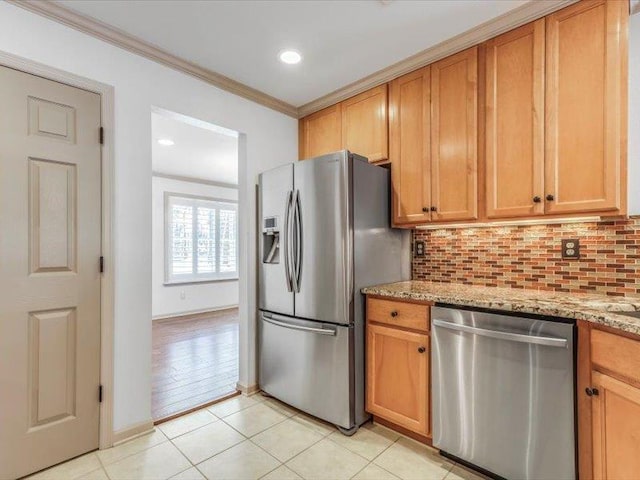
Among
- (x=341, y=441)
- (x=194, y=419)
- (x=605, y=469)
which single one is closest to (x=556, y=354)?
(x=605, y=469)

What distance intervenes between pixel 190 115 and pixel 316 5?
1.15 m

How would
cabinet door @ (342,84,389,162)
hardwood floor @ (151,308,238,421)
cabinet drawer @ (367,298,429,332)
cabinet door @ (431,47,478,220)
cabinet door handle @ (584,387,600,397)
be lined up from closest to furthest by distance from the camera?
cabinet door handle @ (584,387,600,397)
cabinet drawer @ (367,298,429,332)
cabinet door @ (431,47,478,220)
cabinet door @ (342,84,389,162)
hardwood floor @ (151,308,238,421)

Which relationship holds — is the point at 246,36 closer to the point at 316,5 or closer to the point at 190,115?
the point at 316,5

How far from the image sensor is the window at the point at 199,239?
560cm

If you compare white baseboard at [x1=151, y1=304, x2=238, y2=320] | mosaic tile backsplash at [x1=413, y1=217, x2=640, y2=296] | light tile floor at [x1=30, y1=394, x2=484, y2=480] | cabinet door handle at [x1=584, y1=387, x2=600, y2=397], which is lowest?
white baseboard at [x1=151, y1=304, x2=238, y2=320]

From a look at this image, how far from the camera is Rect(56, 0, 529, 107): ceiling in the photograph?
Answer: 1784mm

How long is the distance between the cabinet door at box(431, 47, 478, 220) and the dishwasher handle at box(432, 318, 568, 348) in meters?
0.72

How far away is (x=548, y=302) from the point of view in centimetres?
158

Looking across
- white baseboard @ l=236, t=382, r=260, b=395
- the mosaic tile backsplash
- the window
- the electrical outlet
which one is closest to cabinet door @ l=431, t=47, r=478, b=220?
the mosaic tile backsplash

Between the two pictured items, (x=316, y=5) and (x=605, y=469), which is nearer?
(x=605, y=469)

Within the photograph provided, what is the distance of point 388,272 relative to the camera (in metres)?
2.43

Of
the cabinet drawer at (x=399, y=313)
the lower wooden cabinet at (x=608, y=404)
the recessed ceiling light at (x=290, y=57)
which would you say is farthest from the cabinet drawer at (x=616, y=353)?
the recessed ceiling light at (x=290, y=57)

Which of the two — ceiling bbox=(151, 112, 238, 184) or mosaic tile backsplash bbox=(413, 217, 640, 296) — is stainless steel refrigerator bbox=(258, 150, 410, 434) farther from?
ceiling bbox=(151, 112, 238, 184)

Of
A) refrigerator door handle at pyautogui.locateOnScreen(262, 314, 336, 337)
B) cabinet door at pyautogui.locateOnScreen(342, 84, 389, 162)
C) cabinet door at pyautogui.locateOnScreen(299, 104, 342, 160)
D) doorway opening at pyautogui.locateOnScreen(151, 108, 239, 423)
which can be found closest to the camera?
refrigerator door handle at pyautogui.locateOnScreen(262, 314, 336, 337)
